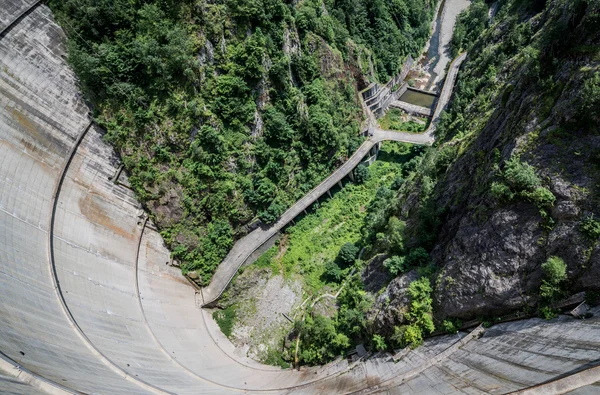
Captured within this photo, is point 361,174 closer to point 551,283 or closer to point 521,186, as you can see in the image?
point 521,186

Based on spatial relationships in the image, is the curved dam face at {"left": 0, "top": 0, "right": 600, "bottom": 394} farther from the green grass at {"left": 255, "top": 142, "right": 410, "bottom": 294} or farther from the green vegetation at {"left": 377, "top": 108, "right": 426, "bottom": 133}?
the green vegetation at {"left": 377, "top": 108, "right": 426, "bottom": 133}

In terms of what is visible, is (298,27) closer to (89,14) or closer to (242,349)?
(89,14)

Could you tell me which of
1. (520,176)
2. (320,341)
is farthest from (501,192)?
(320,341)

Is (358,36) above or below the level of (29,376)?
above

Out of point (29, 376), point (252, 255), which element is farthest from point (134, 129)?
point (29, 376)

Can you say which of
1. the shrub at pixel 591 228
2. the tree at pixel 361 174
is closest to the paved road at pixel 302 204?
the tree at pixel 361 174
